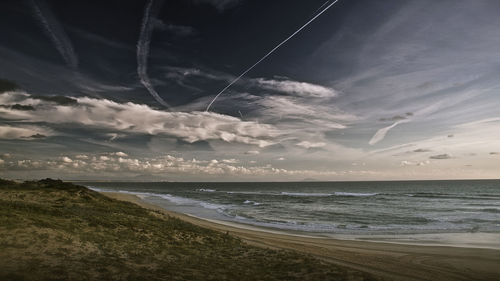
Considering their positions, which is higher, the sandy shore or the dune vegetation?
the dune vegetation

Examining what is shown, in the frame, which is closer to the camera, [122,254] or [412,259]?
[122,254]

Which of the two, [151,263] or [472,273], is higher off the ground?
[151,263]

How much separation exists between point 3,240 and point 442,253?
21.4m

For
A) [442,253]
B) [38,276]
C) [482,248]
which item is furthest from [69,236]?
[482,248]

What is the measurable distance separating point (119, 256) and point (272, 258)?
6238mm

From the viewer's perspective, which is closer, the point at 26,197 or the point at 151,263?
the point at 151,263

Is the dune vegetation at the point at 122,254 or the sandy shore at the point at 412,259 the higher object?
the dune vegetation at the point at 122,254

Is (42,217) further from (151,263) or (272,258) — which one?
(272,258)

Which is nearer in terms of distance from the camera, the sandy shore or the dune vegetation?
the dune vegetation

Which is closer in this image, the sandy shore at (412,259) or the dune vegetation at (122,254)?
the dune vegetation at (122,254)

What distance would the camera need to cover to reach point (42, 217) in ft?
44.5

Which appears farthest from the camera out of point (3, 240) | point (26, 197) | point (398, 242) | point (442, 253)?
point (26, 197)

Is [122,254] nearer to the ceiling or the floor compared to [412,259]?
nearer to the ceiling

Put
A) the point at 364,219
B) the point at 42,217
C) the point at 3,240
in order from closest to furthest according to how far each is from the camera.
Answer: the point at 3,240, the point at 42,217, the point at 364,219
